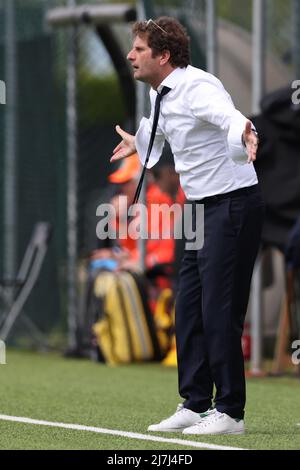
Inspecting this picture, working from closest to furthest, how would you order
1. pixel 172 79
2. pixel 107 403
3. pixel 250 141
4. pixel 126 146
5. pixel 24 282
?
pixel 250 141
pixel 172 79
pixel 126 146
pixel 107 403
pixel 24 282

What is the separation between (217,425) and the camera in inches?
241

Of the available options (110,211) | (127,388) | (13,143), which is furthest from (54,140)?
(127,388)

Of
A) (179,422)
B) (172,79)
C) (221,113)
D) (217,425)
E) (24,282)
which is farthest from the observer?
(24,282)

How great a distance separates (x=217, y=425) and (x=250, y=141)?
130 centimetres

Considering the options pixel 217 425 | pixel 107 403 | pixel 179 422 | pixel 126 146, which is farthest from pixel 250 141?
pixel 107 403

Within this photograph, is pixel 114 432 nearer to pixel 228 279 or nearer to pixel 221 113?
pixel 228 279

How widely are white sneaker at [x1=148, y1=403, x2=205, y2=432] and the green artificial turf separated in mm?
88

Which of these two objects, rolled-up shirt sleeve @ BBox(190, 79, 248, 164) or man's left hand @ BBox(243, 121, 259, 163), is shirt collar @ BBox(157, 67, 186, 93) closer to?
rolled-up shirt sleeve @ BBox(190, 79, 248, 164)

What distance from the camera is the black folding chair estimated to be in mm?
12109

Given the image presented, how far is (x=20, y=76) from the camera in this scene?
1305 centimetres

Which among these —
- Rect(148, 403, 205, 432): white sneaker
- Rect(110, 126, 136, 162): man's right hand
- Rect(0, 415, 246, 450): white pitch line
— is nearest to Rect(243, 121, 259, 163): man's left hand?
Rect(110, 126, 136, 162): man's right hand

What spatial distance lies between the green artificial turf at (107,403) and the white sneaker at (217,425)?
0.22 feet
